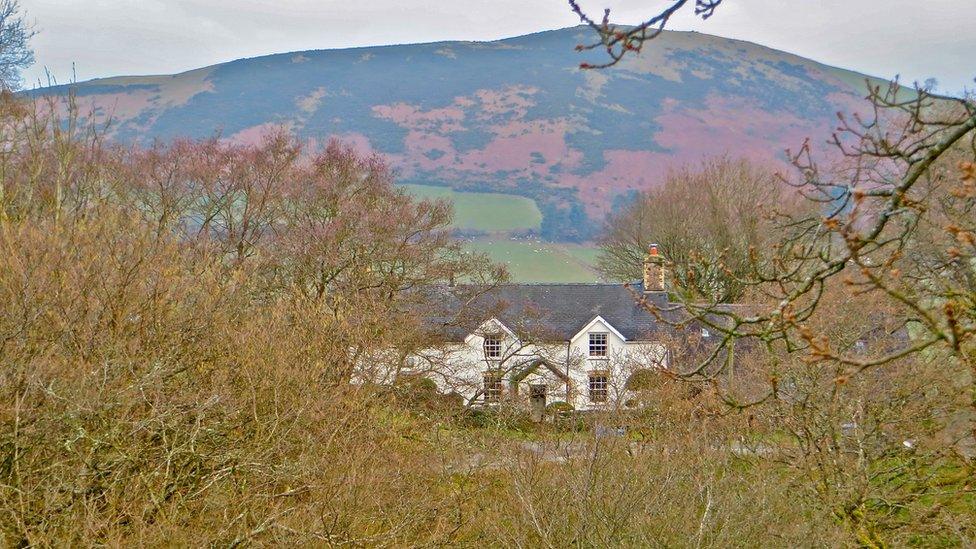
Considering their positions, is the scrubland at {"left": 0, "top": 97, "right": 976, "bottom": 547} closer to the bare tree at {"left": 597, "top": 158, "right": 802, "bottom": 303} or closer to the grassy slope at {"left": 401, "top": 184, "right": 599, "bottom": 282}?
the bare tree at {"left": 597, "top": 158, "right": 802, "bottom": 303}

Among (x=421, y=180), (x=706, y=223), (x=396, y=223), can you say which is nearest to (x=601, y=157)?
(x=421, y=180)

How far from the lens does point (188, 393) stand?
11242mm

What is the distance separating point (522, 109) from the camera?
90.1m

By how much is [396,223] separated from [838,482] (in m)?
18.8

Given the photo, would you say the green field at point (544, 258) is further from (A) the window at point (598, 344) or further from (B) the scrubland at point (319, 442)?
(B) the scrubland at point (319, 442)

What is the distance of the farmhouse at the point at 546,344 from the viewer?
2591 centimetres

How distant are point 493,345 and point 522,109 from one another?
60.6 metres

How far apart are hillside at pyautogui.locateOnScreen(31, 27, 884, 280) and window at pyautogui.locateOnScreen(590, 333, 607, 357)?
22.5 meters

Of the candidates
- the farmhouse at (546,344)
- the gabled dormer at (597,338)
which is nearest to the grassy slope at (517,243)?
the farmhouse at (546,344)

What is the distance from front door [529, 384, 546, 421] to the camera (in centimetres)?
2534

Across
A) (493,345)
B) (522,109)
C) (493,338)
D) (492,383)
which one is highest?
(522,109)

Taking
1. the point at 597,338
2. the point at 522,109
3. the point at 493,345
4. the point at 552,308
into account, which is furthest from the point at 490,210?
the point at 493,345

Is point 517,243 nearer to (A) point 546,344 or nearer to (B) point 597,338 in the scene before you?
(B) point 597,338

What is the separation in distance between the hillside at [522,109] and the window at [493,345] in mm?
26759
